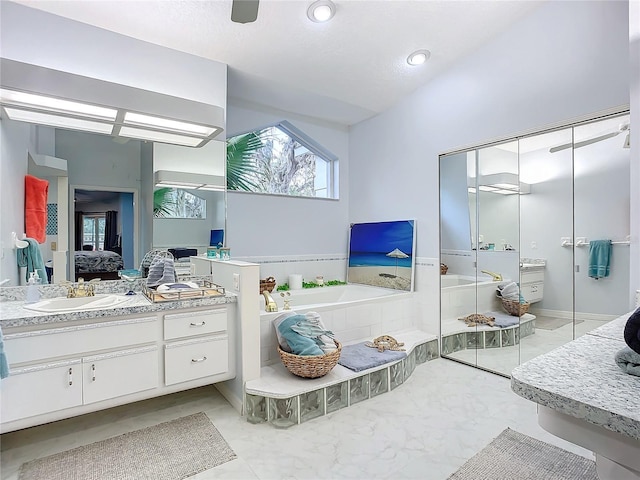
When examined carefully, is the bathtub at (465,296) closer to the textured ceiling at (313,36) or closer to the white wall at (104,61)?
the textured ceiling at (313,36)

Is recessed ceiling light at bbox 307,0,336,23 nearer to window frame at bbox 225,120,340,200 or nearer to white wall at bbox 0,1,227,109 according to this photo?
white wall at bbox 0,1,227,109

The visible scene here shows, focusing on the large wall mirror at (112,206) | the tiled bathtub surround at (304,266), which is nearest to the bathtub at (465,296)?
the tiled bathtub surround at (304,266)

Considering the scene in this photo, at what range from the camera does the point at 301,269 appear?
4.30 metres

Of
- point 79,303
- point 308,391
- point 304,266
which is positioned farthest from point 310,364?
point 304,266

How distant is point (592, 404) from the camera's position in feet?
2.21

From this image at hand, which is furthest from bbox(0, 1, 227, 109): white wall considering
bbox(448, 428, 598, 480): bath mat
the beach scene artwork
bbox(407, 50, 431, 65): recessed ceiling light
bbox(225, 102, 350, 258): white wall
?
bbox(448, 428, 598, 480): bath mat

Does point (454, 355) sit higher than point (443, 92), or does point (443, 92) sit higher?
point (443, 92)

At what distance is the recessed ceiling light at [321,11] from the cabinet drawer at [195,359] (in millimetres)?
2501

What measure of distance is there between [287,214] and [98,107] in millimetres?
2305

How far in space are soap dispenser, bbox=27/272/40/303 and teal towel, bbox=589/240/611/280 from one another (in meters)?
3.89

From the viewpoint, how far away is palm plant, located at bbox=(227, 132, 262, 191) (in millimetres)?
4008

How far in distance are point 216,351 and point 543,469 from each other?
2.06 meters

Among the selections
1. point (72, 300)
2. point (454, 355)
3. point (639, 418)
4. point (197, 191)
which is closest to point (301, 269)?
point (197, 191)

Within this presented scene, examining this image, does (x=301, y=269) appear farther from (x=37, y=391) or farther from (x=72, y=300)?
(x=37, y=391)
